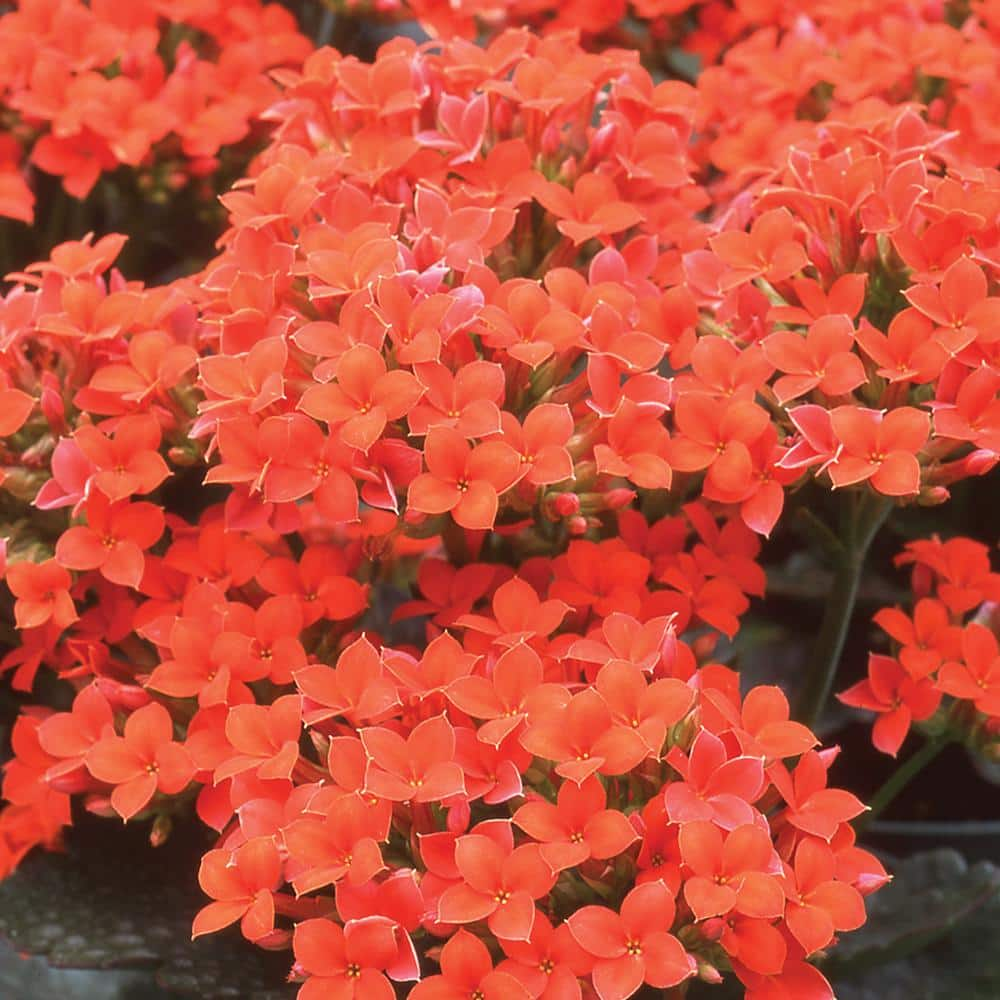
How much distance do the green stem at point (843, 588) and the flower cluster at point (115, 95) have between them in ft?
1.60

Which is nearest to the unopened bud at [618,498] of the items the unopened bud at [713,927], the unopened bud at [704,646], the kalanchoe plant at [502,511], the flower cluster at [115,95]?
the kalanchoe plant at [502,511]

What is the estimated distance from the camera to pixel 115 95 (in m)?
0.86

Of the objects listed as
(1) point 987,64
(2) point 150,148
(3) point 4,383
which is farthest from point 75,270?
(1) point 987,64

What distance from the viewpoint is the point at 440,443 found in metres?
0.59

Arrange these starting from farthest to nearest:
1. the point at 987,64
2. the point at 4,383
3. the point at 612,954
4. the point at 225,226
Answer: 1. the point at 225,226
2. the point at 987,64
3. the point at 4,383
4. the point at 612,954

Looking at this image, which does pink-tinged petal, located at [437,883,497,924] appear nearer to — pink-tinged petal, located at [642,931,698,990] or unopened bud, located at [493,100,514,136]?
pink-tinged petal, located at [642,931,698,990]

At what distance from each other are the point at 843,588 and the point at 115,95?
556 mm

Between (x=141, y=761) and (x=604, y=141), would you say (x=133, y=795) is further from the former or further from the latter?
(x=604, y=141)

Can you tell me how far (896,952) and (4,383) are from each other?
586 mm

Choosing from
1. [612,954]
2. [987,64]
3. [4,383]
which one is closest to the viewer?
[612,954]

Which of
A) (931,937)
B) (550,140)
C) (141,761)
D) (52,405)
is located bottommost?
(931,937)

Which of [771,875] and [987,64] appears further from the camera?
[987,64]

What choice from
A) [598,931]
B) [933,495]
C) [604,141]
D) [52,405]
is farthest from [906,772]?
[52,405]

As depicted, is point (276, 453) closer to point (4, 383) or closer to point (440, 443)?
point (440, 443)
